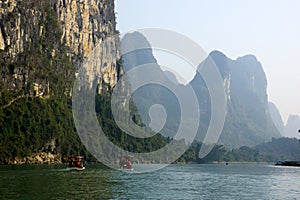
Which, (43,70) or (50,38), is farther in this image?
(50,38)

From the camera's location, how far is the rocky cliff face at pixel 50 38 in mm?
126125

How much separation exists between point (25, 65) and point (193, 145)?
90413 mm

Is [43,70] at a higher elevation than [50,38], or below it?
below

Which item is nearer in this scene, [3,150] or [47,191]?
[47,191]

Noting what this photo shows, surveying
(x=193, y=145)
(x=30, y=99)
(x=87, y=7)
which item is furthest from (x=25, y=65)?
(x=193, y=145)

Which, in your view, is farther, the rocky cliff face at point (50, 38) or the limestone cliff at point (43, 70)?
the rocky cliff face at point (50, 38)

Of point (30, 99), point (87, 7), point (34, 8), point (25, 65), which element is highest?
point (87, 7)

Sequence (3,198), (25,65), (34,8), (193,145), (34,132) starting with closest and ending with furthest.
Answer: (3,198), (34,132), (25,65), (34,8), (193,145)

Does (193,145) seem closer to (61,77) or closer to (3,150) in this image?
(61,77)

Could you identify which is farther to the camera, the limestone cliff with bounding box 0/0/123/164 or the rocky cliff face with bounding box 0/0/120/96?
the rocky cliff face with bounding box 0/0/120/96

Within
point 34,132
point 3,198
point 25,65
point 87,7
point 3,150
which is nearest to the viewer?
point 3,198

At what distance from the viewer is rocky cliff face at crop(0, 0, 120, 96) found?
126125 mm

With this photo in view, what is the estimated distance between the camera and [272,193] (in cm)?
4522

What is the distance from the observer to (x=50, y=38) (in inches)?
5881
